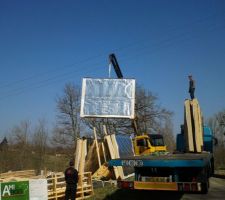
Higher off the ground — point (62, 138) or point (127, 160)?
point (62, 138)

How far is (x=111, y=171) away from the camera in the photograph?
22.6 m

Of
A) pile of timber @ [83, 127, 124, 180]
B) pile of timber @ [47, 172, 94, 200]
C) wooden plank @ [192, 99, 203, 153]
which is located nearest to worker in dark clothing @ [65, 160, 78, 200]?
pile of timber @ [47, 172, 94, 200]

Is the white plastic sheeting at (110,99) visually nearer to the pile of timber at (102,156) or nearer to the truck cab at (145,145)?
the pile of timber at (102,156)

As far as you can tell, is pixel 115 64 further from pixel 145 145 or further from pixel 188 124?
pixel 188 124

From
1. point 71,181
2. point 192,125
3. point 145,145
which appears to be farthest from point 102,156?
point 192,125

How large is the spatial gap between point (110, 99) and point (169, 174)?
558 inches

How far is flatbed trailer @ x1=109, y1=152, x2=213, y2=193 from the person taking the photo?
11805mm

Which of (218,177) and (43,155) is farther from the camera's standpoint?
(43,155)

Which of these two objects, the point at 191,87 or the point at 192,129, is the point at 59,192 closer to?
the point at 192,129

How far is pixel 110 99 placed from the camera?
26.3 metres

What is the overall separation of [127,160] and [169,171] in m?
1.35

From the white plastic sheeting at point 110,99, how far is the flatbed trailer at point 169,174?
13.1 meters

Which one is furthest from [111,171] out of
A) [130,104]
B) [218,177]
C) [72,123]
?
[72,123]

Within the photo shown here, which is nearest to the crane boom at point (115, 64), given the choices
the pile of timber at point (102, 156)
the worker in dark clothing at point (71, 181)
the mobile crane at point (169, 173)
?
the pile of timber at point (102, 156)
